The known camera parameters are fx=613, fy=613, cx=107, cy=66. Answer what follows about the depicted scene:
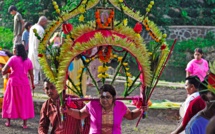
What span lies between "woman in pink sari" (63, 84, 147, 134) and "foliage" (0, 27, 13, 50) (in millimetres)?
13631

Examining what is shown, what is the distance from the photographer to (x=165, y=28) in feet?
69.0

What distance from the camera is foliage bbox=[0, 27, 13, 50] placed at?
19.9m

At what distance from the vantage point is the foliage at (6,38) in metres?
19.9

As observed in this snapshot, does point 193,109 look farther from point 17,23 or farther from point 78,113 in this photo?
point 17,23

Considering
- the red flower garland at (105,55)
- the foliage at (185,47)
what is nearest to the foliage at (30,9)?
the foliage at (185,47)

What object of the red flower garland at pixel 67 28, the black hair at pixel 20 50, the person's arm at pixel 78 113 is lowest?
the person's arm at pixel 78 113

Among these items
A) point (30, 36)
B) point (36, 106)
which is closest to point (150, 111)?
point (36, 106)

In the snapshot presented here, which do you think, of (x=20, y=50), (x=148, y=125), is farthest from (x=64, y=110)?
(x=148, y=125)

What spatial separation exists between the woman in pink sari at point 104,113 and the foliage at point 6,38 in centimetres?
1363

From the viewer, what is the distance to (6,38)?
66.5 feet

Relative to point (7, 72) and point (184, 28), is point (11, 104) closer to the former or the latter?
point (7, 72)

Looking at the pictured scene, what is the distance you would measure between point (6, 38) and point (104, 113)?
47.5 feet

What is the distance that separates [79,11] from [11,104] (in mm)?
4542

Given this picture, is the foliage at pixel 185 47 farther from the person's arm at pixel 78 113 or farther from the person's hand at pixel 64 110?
the person's hand at pixel 64 110
